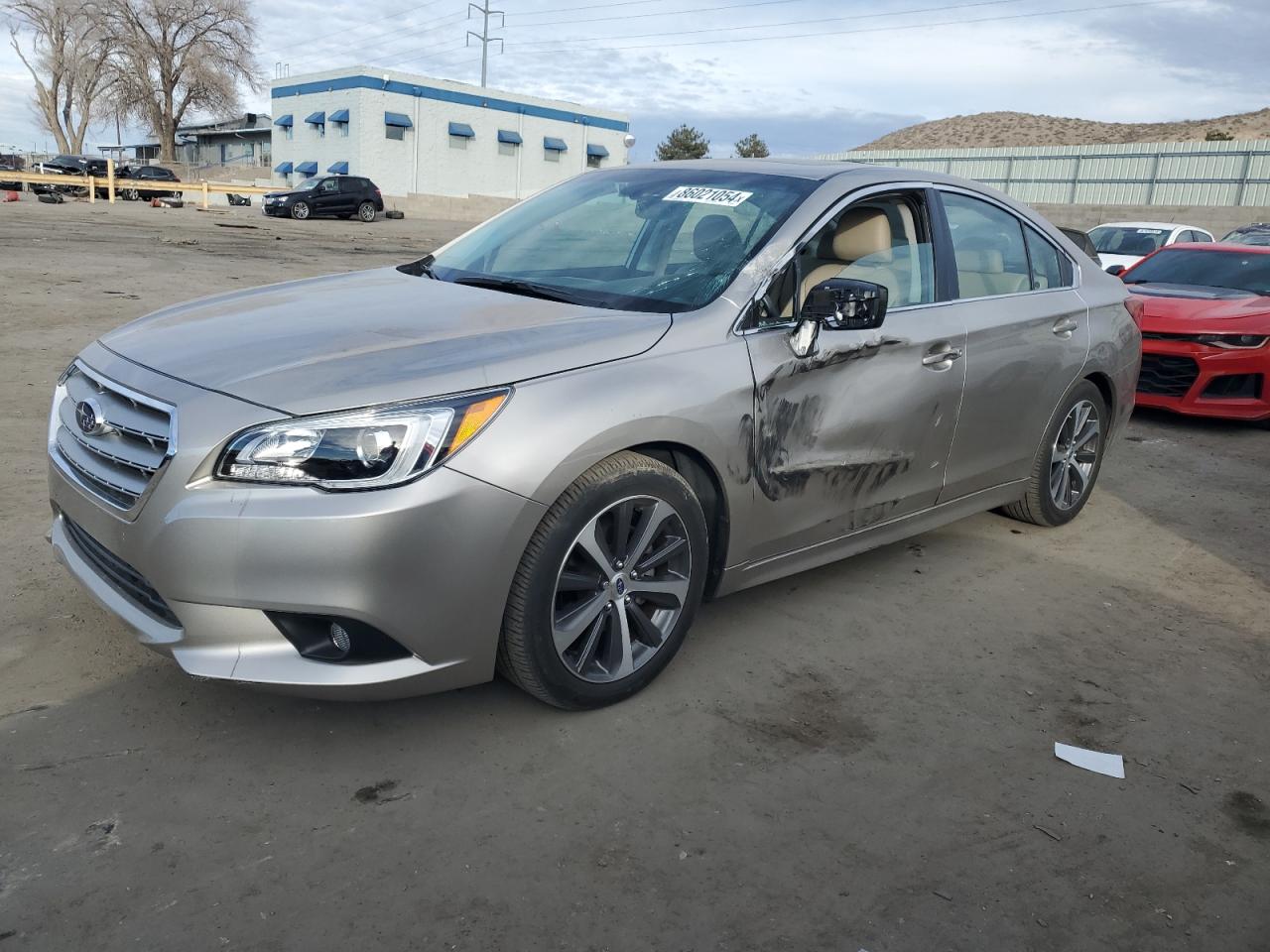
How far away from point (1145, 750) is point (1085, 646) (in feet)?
2.65

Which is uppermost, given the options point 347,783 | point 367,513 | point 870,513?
point 367,513

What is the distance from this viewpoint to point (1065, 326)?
4980mm

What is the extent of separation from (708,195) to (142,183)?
36.5 m

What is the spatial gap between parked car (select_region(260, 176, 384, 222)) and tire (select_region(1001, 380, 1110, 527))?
105ft

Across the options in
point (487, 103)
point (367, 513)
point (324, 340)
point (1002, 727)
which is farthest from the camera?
point (487, 103)

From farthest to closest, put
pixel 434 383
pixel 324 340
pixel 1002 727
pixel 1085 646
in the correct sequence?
pixel 1085 646, pixel 1002 727, pixel 324 340, pixel 434 383

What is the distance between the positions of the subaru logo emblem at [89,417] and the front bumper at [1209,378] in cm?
748

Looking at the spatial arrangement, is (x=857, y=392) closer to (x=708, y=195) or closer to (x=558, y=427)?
(x=708, y=195)

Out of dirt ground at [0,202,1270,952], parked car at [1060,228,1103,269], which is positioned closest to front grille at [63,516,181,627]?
dirt ground at [0,202,1270,952]

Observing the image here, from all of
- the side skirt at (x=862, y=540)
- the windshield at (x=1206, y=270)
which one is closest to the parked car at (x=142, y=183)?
the windshield at (x=1206, y=270)

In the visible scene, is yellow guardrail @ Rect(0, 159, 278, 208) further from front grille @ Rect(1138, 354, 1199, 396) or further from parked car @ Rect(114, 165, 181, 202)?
front grille @ Rect(1138, 354, 1199, 396)

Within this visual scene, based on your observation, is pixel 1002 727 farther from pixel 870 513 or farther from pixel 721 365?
pixel 721 365

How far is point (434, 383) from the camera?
9.23 ft

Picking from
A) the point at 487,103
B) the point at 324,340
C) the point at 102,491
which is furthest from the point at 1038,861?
the point at 487,103
